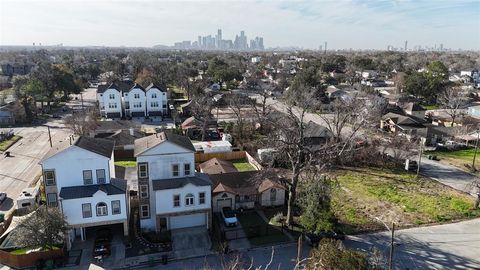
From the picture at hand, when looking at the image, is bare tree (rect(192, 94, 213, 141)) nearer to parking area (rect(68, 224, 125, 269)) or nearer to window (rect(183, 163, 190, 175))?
window (rect(183, 163, 190, 175))

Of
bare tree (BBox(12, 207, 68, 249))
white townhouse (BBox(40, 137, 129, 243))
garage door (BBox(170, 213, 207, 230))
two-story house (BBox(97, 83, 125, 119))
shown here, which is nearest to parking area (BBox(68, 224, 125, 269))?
white townhouse (BBox(40, 137, 129, 243))

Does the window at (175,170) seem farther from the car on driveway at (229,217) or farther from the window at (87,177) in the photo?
the window at (87,177)

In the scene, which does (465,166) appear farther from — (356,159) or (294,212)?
(294,212)

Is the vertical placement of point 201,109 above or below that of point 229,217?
above

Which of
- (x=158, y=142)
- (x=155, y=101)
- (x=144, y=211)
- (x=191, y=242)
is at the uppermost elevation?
(x=158, y=142)

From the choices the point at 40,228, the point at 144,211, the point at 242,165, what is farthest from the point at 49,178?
the point at 242,165

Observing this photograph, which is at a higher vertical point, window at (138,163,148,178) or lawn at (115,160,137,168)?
window at (138,163,148,178)

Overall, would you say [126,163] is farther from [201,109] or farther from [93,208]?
[201,109]
